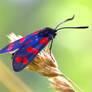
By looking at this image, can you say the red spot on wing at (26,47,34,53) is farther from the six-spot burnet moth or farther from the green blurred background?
the green blurred background

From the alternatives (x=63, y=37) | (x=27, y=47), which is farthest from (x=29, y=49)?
(x=63, y=37)

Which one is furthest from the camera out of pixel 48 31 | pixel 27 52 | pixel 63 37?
pixel 63 37

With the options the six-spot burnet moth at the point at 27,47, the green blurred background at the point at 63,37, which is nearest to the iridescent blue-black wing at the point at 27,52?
the six-spot burnet moth at the point at 27,47

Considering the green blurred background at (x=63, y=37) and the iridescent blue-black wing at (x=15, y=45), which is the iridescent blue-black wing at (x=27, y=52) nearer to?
the iridescent blue-black wing at (x=15, y=45)

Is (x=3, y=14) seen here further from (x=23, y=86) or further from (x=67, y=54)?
(x=23, y=86)

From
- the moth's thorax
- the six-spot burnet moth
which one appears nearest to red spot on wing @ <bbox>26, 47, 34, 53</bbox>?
the six-spot burnet moth

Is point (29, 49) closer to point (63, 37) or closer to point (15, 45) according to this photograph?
point (15, 45)

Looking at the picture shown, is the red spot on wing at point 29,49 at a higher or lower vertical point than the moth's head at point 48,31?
lower

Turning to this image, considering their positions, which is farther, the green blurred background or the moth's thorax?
the green blurred background
